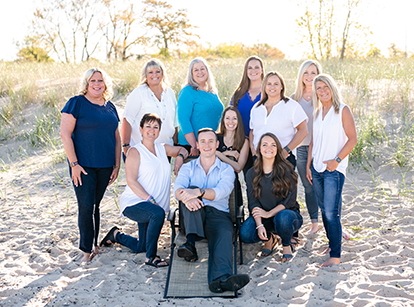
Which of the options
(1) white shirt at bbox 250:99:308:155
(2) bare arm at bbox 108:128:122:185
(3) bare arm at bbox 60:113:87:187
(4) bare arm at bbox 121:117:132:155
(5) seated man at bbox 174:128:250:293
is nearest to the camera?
(5) seated man at bbox 174:128:250:293

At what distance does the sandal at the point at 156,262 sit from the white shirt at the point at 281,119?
1861 millimetres

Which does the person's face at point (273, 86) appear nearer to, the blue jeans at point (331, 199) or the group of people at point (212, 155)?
the group of people at point (212, 155)

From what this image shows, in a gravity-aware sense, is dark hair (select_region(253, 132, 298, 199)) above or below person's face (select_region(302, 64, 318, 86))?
below

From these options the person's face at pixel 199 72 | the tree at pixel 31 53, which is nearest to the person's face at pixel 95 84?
the person's face at pixel 199 72

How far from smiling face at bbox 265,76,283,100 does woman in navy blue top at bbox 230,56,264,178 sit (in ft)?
1.12

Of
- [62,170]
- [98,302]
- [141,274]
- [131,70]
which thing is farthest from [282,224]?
[131,70]

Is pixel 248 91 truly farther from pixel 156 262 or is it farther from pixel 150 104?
pixel 156 262

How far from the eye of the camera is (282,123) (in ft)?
14.4

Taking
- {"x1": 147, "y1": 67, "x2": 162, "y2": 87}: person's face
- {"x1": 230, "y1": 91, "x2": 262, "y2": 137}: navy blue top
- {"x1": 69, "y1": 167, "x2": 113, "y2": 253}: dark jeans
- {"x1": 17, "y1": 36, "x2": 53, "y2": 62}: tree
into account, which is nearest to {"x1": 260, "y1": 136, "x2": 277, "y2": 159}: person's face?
{"x1": 230, "y1": 91, "x2": 262, "y2": 137}: navy blue top

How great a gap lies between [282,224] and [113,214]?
3123mm

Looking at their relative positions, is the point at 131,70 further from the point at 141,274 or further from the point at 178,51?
the point at 178,51

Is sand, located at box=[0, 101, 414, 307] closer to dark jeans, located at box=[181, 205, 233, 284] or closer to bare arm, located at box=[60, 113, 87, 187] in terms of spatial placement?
dark jeans, located at box=[181, 205, 233, 284]

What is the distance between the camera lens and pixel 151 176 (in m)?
4.31

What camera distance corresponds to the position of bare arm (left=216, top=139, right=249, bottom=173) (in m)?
4.47
